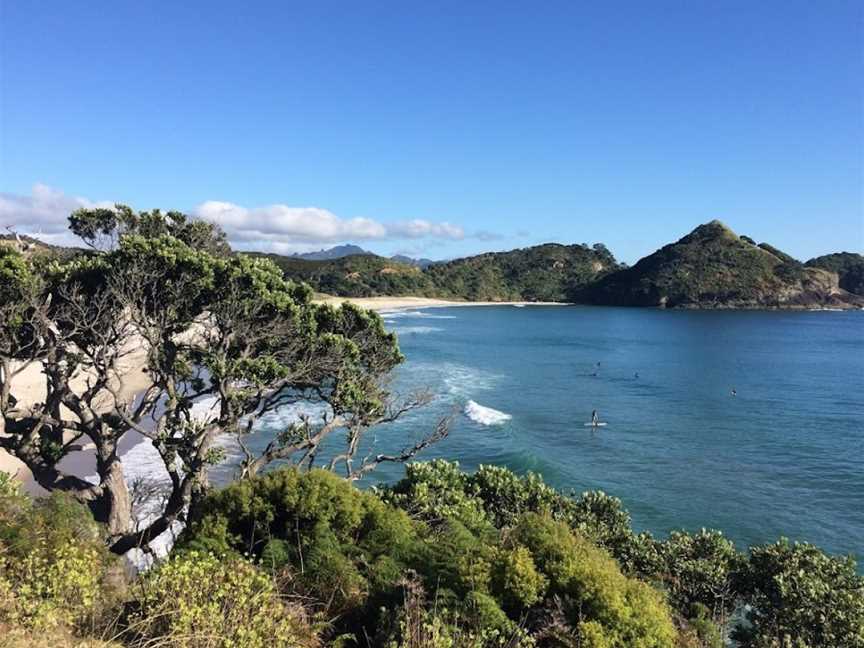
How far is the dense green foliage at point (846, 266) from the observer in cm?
17800

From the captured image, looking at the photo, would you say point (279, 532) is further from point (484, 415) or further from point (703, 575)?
point (484, 415)

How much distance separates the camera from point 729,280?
165m

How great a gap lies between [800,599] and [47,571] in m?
11.8

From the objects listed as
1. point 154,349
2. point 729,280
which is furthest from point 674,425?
point 729,280

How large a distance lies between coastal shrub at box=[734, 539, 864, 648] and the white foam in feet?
88.6

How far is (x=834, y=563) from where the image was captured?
40.6 ft

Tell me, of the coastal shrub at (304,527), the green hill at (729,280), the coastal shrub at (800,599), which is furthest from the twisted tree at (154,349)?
the green hill at (729,280)

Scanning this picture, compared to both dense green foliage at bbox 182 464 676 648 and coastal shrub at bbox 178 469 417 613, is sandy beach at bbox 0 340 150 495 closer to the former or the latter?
coastal shrub at bbox 178 469 417 613

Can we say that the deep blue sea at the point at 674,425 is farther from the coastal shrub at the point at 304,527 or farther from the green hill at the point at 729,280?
the green hill at the point at 729,280

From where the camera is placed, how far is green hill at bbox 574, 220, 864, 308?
6363 inches

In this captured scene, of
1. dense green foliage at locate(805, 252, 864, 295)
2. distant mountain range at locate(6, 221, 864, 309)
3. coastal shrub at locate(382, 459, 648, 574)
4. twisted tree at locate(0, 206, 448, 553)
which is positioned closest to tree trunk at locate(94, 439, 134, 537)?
twisted tree at locate(0, 206, 448, 553)

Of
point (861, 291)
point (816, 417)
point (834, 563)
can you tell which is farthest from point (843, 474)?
point (861, 291)

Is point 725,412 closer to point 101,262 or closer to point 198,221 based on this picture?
point 198,221

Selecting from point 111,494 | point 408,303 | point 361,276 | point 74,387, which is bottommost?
point 74,387
